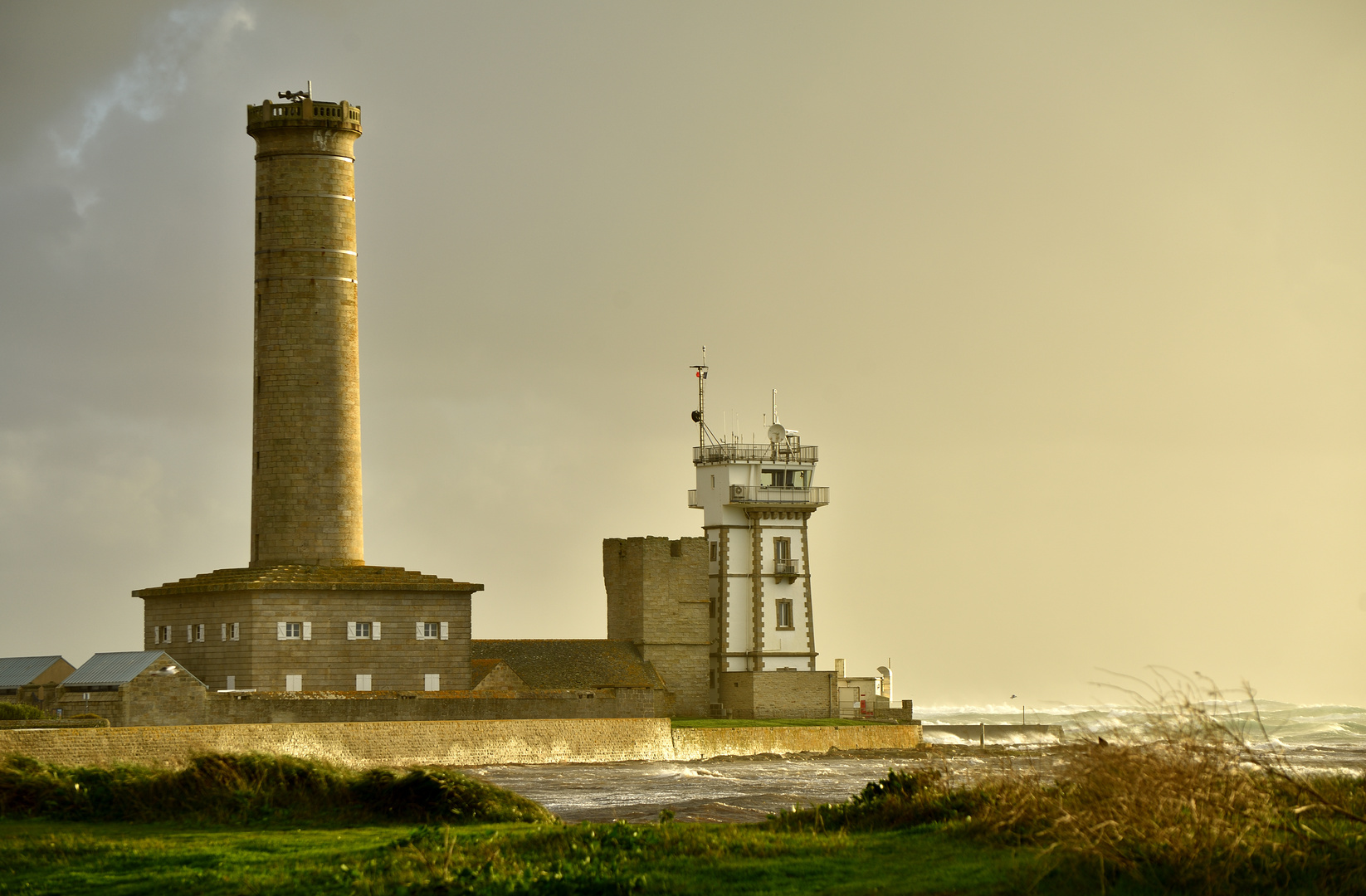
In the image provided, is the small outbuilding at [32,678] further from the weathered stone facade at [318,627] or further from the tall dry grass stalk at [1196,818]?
the tall dry grass stalk at [1196,818]

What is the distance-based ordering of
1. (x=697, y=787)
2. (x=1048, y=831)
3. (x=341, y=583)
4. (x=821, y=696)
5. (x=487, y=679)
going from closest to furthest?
(x=1048, y=831)
(x=697, y=787)
(x=341, y=583)
(x=487, y=679)
(x=821, y=696)

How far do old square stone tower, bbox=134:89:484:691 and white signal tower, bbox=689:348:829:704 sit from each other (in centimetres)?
1250

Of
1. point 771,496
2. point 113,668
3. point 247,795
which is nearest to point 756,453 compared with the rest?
point 771,496

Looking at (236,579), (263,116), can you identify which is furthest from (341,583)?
(263,116)

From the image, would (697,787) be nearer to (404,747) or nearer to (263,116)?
(404,747)

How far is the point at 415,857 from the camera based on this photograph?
1767cm

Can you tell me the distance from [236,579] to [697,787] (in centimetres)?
1513

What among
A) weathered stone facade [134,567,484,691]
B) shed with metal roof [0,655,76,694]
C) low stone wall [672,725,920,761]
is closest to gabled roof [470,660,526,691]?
weathered stone facade [134,567,484,691]

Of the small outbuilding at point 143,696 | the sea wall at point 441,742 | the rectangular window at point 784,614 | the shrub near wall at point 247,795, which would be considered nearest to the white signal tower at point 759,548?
the rectangular window at point 784,614

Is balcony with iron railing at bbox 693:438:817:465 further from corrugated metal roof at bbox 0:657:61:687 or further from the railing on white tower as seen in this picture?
corrugated metal roof at bbox 0:657:61:687

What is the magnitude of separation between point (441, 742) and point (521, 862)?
23156 millimetres

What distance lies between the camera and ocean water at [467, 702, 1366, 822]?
17219 millimetres

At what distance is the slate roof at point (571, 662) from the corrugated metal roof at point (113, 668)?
1095 cm

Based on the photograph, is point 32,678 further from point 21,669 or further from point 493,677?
point 493,677
